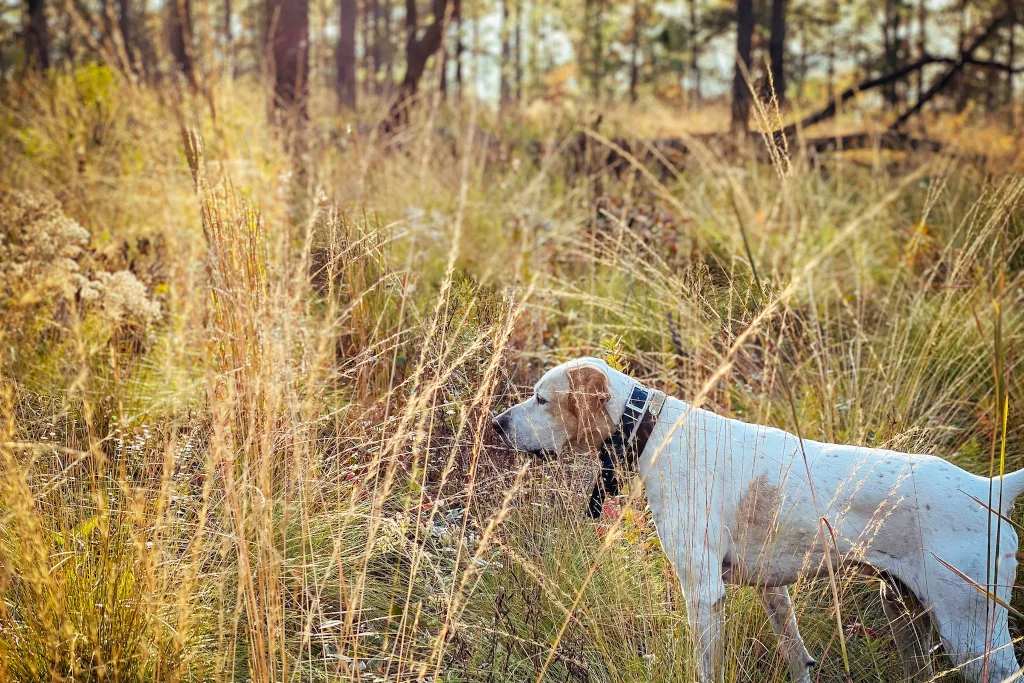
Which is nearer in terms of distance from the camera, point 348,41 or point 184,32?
point 184,32

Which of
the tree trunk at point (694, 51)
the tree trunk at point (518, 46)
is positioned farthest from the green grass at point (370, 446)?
the tree trunk at point (518, 46)

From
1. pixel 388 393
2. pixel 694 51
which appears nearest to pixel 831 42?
pixel 694 51

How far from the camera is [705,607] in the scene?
2.12 metres

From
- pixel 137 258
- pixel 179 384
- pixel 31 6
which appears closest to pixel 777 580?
pixel 179 384

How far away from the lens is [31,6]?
11.2 m

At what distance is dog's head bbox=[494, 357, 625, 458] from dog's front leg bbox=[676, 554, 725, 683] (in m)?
0.48

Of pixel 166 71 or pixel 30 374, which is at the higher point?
pixel 166 71

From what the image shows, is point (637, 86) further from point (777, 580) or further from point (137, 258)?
point (777, 580)

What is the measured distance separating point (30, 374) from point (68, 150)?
3.93 metres

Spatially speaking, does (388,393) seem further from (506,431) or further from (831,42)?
(831,42)

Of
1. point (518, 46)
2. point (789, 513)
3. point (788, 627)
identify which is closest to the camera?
point (789, 513)

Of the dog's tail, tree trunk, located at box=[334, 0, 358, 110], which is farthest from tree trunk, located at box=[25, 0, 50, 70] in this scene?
the dog's tail

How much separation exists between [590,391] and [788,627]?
0.87 metres

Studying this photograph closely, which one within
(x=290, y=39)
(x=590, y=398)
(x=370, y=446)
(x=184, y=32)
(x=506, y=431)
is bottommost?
(x=370, y=446)
